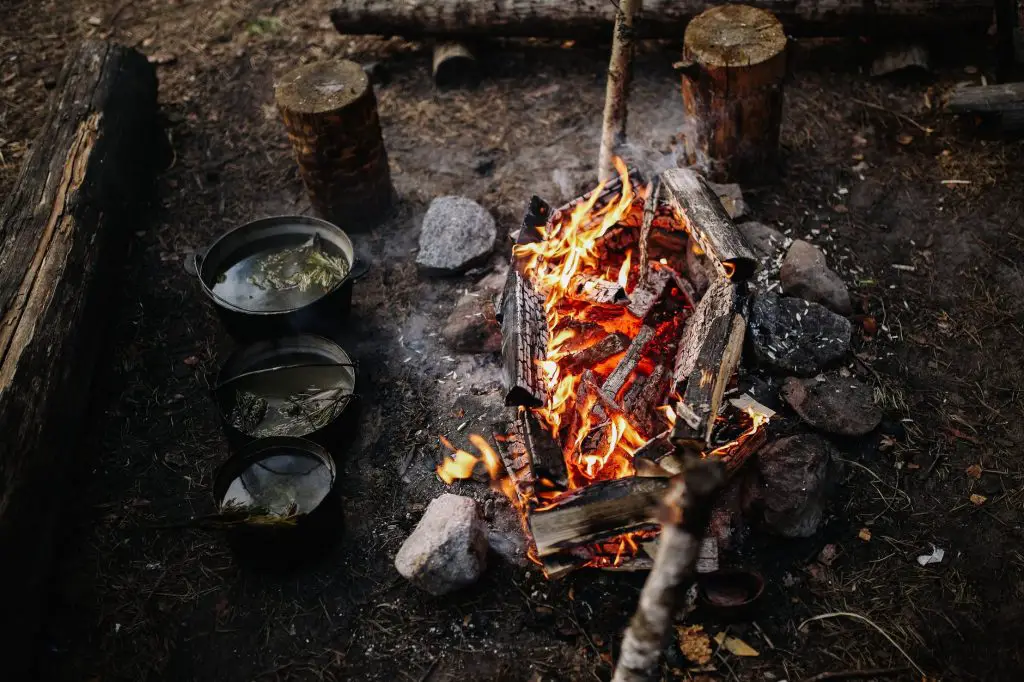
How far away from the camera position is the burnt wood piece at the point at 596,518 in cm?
355

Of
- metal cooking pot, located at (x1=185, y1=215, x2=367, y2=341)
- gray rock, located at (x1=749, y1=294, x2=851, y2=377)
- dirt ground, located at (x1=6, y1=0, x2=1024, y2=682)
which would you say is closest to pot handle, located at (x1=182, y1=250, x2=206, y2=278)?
metal cooking pot, located at (x1=185, y1=215, x2=367, y2=341)

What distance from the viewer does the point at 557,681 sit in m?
3.66

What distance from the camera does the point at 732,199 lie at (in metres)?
5.55

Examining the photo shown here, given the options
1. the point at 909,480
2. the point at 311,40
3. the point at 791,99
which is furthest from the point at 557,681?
the point at 311,40

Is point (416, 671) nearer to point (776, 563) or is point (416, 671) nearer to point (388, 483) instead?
point (388, 483)

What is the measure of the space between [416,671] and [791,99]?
5930mm

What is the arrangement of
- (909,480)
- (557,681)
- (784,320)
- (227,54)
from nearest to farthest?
1. (557,681)
2. (909,480)
3. (784,320)
4. (227,54)

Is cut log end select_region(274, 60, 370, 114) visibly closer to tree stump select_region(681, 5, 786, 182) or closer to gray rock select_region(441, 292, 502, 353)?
gray rock select_region(441, 292, 502, 353)

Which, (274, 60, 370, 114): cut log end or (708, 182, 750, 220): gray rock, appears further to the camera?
(708, 182, 750, 220): gray rock

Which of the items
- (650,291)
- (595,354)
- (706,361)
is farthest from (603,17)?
(706,361)

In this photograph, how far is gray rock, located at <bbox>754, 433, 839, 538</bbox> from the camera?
3.98 meters

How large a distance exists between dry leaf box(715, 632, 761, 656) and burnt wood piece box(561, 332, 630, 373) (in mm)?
1673

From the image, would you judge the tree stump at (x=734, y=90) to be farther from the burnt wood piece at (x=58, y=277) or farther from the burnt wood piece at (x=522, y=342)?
the burnt wood piece at (x=58, y=277)

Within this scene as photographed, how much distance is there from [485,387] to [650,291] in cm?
128
